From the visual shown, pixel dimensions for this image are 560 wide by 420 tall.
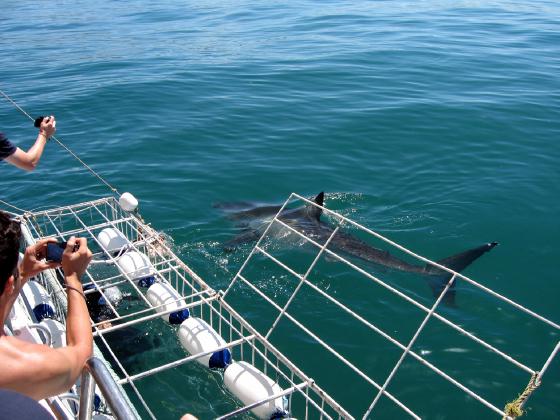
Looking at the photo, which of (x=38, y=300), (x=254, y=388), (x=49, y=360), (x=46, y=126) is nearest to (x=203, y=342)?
(x=254, y=388)

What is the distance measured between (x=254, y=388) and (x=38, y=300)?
8.62 ft

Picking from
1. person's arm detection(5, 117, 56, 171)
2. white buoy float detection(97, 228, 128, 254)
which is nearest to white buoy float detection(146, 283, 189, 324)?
white buoy float detection(97, 228, 128, 254)

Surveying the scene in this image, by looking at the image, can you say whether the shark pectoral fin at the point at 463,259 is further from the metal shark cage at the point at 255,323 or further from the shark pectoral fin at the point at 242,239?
the shark pectoral fin at the point at 242,239

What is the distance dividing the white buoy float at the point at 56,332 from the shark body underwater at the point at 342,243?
396cm

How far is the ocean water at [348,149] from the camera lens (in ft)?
22.2

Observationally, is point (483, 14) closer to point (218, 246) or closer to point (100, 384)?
point (218, 246)

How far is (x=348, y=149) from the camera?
13.5m

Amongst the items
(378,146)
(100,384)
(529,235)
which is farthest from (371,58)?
Result: (100,384)

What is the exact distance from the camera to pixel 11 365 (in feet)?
8.04

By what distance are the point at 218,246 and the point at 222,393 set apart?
3.96 metres

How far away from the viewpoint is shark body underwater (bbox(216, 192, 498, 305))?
25.6ft

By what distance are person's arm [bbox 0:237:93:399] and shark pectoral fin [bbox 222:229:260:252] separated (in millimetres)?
6176

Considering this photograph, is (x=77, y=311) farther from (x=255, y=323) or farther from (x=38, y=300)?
(x=255, y=323)

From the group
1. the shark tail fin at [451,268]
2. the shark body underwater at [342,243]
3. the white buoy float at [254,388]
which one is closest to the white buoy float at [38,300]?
the white buoy float at [254,388]
